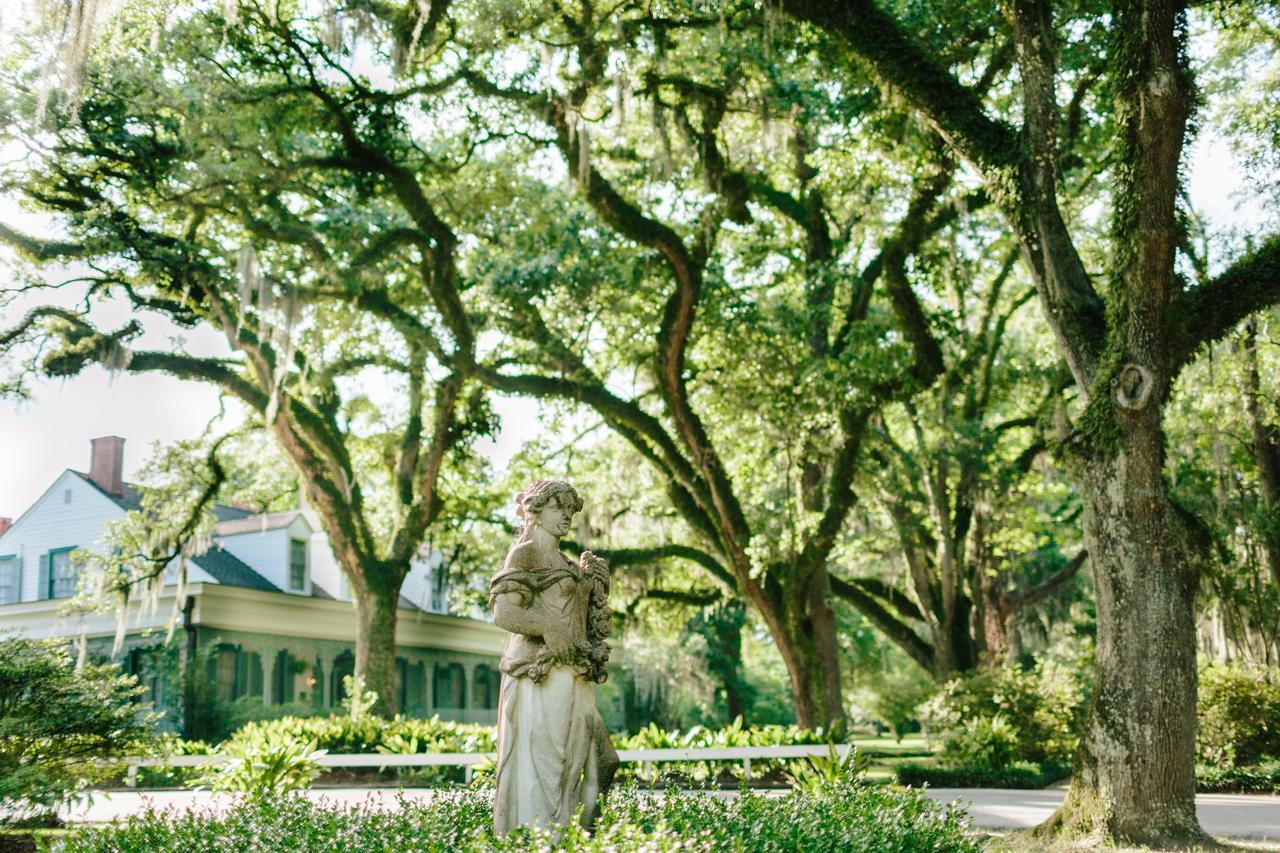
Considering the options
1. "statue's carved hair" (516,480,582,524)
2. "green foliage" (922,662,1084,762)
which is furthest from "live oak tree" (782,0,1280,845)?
Answer: "green foliage" (922,662,1084,762)

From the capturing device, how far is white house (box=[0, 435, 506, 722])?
82.3 ft

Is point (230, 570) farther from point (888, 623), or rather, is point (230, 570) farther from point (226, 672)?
point (888, 623)

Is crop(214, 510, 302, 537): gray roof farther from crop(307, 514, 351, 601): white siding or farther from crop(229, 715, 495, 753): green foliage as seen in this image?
crop(229, 715, 495, 753): green foliage

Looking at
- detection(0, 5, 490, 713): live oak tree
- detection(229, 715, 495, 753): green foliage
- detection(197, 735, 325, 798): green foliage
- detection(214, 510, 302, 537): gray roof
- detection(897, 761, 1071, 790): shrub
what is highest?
detection(0, 5, 490, 713): live oak tree

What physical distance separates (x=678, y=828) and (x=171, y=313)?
15.9 m

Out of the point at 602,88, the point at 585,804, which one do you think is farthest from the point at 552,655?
the point at 602,88

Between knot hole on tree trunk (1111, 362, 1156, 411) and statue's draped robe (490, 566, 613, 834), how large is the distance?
6156 millimetres

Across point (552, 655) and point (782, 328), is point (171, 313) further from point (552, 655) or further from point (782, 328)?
point (552, 655)

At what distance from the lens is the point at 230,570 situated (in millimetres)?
27484

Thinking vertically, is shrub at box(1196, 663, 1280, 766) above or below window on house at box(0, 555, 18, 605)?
below

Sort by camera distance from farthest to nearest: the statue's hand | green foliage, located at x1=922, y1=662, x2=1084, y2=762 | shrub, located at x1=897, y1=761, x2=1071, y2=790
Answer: green foliage, located at x1=922, y1=662, x2=1084, y2=762, shrub, located at x1=897, y1=761, x2=1071, y2=790, the statue's hand

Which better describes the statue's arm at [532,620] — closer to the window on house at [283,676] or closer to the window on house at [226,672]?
the window on house at [226,672]

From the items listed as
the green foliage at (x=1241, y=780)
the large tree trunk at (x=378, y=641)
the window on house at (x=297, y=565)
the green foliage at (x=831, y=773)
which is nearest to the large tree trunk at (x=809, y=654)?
the green foliage at (x=1241, y=780)

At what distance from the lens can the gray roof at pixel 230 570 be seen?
26188 millimetres
